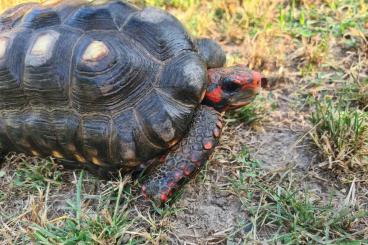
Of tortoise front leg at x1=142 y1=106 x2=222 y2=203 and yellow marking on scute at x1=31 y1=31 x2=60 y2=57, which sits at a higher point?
yellow marking on scute at x1=31 y1=31 x2=60 y2=57

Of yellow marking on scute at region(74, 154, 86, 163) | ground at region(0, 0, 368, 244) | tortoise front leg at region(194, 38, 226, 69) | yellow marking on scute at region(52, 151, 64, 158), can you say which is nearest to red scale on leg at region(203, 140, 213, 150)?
ground at region(0, 0, 368, 244)

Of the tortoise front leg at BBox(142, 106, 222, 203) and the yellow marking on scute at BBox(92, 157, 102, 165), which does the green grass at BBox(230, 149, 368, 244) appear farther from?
the yellow marking on scute at BBox(92, 157, 102, 165)

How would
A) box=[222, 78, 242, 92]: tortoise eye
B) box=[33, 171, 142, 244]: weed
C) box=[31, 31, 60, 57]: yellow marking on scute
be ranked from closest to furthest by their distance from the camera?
1. box=[33, 171, 142, 244]: weed
2. box=[31, 31, 60, 57]: yellow marking on scute
3. box=[222, 78, 242, 92]: tortoise eye

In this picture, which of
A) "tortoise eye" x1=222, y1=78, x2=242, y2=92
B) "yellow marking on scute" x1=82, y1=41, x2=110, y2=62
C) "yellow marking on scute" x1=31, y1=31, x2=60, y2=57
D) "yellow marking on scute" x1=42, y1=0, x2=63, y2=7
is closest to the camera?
"yellow marking on scute" x1=82, y1=41, x2=110, y2=62

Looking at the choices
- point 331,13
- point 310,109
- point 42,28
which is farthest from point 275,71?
point 42,28

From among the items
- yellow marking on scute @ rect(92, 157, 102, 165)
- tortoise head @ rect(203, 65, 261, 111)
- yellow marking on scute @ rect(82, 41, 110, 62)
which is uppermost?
yellow marking on scute @ rect(82, 41, 110, 62)

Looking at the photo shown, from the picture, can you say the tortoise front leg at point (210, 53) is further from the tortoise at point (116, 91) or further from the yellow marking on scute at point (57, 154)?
the yellow marking on scute at point (57, 154)

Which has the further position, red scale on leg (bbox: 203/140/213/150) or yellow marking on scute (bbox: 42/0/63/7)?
yellow marking on scute (bbox: 42/0/63/7)
